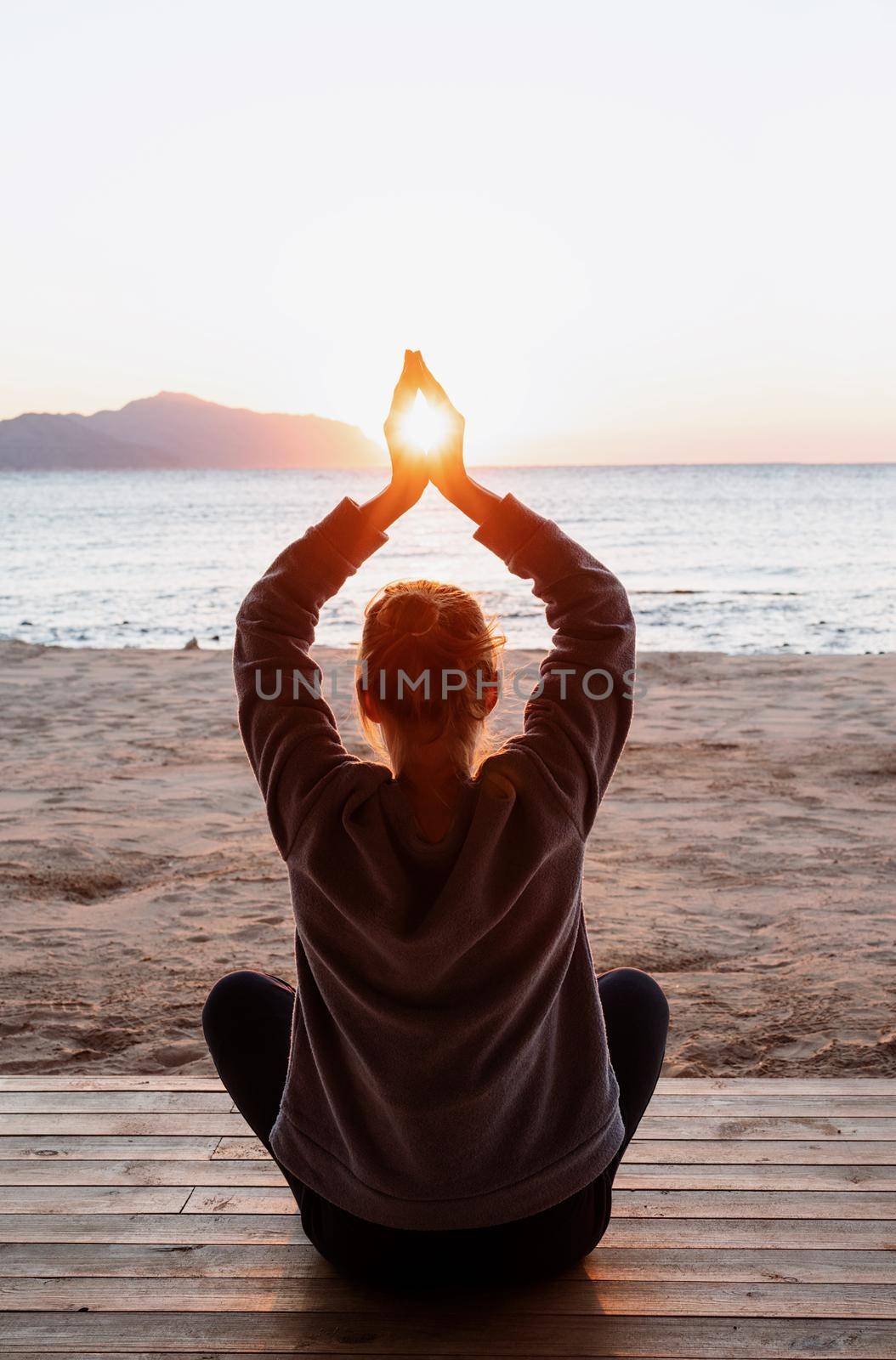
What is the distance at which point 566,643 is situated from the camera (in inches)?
63.8

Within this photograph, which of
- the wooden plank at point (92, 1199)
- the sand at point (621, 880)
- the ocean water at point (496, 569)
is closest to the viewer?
the wooden plank at point (92, 1199)

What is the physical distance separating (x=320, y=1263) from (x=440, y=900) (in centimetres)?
85

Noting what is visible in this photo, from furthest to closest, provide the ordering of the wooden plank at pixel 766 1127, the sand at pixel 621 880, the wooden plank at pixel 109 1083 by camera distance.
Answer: the sand at pixel 621 880
the wooden plank at pixel 109 1083
the wooden plank at pixel 766 1127

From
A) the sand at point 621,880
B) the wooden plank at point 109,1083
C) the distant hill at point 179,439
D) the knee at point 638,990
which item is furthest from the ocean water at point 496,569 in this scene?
the distant hill at point 179,439

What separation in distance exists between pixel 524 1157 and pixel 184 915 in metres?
2.79

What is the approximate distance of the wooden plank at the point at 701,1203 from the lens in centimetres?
197

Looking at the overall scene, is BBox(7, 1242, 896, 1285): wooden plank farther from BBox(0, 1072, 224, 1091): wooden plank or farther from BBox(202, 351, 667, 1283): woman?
BBox(0, 1072, 224, 1091): wooden plank

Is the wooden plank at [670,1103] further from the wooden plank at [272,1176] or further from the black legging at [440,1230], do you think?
the black legging at [440,1230]

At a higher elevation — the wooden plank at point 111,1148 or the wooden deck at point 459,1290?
the wooden deck at point 459,1290

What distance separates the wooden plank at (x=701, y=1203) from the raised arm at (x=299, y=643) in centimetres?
92

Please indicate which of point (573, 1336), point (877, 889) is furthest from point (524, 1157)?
point (877, 889)

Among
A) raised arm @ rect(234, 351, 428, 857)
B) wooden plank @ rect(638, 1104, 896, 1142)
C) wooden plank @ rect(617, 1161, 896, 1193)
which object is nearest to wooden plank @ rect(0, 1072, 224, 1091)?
wooden plank @ rect(617, 1161, 896, 1193)

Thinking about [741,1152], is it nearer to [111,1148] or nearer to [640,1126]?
[640,1126]

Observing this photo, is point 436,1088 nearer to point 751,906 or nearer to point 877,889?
point 751,906
